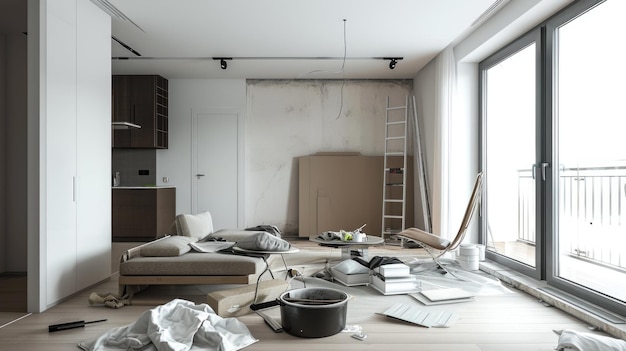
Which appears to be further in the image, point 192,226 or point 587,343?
point 192,226

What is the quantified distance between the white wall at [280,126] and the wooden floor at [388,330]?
13.5 feet

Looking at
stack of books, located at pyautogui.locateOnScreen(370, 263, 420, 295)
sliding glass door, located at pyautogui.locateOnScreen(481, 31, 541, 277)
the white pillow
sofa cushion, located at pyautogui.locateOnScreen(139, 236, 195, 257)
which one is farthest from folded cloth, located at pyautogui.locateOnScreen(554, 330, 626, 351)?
the white pillow

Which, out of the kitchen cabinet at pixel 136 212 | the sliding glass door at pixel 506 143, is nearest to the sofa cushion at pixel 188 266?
the sliding glass door at pixel 506 143

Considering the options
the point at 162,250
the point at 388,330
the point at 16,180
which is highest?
the point at 16,180

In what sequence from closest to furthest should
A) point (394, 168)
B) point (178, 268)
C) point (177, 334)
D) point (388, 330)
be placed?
point (177, 334), point (388, 330), point (178, 268), point (394, 168)

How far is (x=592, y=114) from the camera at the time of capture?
395cm

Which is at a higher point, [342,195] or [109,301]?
[342,195]

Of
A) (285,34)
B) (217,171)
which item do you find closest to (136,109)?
(217,171)

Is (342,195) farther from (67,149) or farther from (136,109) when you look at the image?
(67,149)

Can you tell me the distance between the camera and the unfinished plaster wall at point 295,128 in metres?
7.48

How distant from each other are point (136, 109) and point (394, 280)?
16.6 feet

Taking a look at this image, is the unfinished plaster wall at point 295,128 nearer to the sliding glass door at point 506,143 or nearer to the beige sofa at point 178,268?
the sliding glass door at point 506,143

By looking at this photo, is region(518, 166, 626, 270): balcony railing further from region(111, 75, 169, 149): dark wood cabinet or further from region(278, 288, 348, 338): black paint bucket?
region(111, 75, 169, 149): dark wood cabinet

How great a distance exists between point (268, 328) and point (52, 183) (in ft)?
6.60
